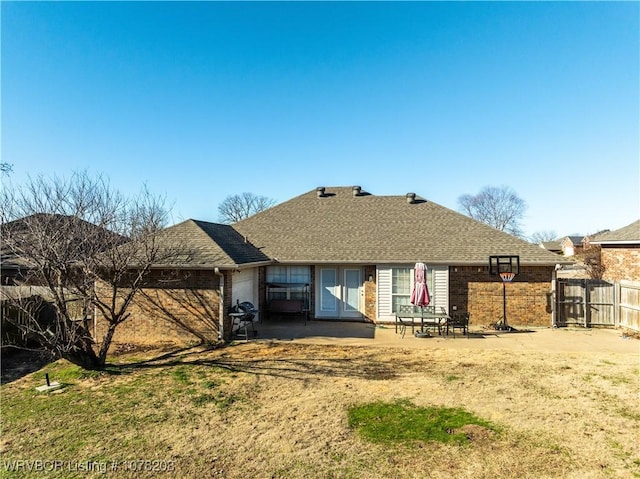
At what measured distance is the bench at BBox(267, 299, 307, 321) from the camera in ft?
47.4

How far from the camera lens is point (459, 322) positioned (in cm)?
1223

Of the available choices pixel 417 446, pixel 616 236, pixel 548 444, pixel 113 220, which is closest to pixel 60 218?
pixel 113 220

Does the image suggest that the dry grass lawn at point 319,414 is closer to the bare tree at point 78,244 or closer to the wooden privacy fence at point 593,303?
the bare tree at point 78,244

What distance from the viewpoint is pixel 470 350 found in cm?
1034

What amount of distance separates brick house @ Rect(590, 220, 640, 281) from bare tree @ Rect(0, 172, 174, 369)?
21.3m

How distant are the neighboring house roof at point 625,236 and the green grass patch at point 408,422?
1763 cm

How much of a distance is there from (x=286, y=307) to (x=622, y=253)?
707 inches

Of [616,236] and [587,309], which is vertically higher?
[616,236]

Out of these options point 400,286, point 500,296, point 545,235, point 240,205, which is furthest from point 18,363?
point 545,235

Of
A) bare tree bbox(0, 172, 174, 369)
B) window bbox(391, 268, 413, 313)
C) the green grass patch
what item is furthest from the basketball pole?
bare tree bbox(0, 172, 174, 369)

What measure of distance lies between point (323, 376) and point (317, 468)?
11.7 feet

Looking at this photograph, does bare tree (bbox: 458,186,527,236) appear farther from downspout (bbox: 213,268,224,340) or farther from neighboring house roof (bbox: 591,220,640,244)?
downspout (bbox: 213,268,224,340)

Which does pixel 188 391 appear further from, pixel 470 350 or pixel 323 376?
pixel 470 350

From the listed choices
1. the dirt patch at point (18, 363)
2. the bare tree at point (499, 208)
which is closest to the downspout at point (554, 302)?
the dirt patch at point (18, 363)
